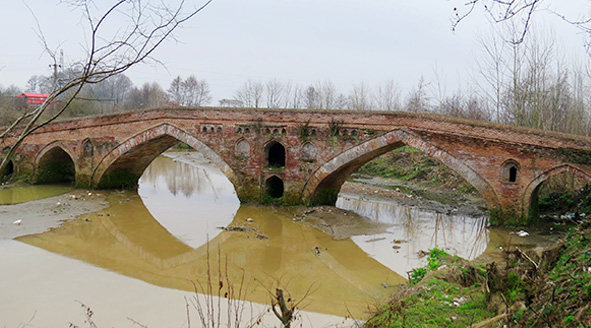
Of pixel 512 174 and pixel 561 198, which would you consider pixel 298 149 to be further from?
pixel 561 198

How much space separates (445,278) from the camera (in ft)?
22.5

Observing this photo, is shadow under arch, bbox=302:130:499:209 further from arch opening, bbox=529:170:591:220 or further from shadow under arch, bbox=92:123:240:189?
shadow under arch, bbox=92:123:240:189

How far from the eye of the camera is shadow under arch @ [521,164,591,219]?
1166cm

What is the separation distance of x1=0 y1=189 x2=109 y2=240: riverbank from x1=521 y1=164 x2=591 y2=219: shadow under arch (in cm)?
1316

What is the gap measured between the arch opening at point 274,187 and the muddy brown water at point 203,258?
80 centimetres

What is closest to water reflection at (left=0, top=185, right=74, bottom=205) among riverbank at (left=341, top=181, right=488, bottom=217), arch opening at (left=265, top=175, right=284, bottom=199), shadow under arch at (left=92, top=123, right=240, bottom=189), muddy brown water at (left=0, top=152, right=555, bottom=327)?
shadow under arch at (left=92, top=123, right=240, bottom=189)

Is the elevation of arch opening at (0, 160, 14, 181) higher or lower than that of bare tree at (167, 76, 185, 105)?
lower

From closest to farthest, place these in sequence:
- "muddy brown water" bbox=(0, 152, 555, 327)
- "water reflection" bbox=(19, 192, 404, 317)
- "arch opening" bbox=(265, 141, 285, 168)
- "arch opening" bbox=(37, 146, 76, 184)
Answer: "muddy brown water" bbox=(0, 152, 555, 327)
"water reflection" bbox=(19, 192, 404, 317)
"arch opening" bbox=(265, 141, 285, 168)
"arch opening" bbox=(37, 146, 76, 184)

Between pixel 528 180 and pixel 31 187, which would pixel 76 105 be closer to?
pixel 31 187

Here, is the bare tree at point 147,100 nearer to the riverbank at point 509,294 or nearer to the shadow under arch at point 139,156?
the shadow under arch at point 139,156

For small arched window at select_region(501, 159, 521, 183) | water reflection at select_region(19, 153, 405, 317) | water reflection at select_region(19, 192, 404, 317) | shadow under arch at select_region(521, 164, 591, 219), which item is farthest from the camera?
small arched window at select_region(501, 159, 521, 183)

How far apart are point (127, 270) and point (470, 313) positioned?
6.92 m

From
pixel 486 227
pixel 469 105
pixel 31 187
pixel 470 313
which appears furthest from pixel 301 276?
pixel 469 105

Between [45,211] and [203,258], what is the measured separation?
680cm
